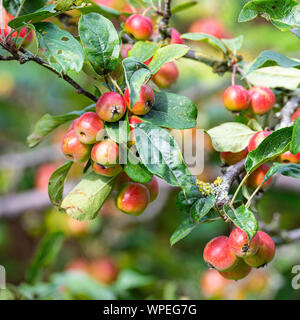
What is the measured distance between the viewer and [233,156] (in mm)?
1025

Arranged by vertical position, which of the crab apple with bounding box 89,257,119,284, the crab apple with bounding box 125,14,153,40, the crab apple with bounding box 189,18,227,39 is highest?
the crab apple with bounding box 125,14,153,40

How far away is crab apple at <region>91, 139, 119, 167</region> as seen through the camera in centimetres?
85

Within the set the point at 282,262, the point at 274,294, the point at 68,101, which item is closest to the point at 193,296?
the point at 274,294

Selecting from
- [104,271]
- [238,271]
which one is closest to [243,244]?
[238,271]

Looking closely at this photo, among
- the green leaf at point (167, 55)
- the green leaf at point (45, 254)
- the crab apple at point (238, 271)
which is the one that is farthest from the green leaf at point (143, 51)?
the green leaf at point (45, 254)

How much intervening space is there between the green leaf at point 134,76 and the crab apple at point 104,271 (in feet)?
5.36

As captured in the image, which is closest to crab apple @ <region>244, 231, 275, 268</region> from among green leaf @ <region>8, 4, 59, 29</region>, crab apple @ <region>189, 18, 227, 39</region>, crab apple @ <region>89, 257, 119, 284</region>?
green leaf @ <region>8, 4, 59, 29</region>

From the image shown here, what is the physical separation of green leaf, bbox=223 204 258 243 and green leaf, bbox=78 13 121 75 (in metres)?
0.37

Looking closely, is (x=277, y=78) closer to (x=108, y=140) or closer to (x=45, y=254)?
(x=108, y=140)

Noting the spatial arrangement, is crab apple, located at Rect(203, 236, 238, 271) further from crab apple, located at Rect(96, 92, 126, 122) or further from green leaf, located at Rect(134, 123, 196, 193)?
crab apple, located at Rect(96, 92, 126, 122)

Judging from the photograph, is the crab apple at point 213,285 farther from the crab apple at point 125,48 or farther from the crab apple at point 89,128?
the crab apple at point 89,128

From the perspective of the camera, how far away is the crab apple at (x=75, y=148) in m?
0.91

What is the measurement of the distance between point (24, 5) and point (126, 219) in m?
1.86
